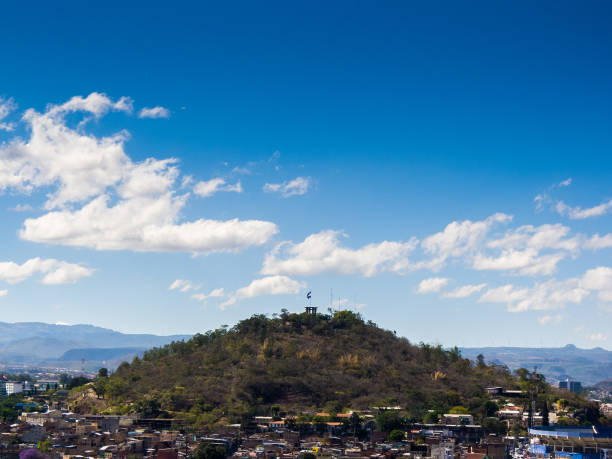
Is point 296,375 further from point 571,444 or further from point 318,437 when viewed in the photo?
point 571,444

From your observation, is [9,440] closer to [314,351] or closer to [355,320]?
[314,351]

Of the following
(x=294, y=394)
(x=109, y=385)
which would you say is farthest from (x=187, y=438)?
(x=109, y=385)

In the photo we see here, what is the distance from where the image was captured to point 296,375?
82375 mm

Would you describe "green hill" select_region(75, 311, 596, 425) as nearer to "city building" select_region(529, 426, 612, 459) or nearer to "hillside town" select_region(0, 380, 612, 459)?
"hillside town" select_region(0, 380, 612, 459)

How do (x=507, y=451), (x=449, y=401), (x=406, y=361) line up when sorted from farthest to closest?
1. (x=406, y=361)
2. (x=449, y=401)
3. (x=507, y=451)

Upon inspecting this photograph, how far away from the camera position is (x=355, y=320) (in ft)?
322

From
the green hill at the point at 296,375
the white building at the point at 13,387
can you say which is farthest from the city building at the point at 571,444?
the white building at the point at 13,387

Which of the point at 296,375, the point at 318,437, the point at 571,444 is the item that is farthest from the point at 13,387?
the point at 571,444

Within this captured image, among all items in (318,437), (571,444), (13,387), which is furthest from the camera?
(13,387)

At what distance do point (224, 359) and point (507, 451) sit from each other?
3923 cm

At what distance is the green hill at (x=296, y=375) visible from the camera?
251ft

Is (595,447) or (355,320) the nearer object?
(595,447)

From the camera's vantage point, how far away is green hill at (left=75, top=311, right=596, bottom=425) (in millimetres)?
76625

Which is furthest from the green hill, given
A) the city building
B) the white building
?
the white building
